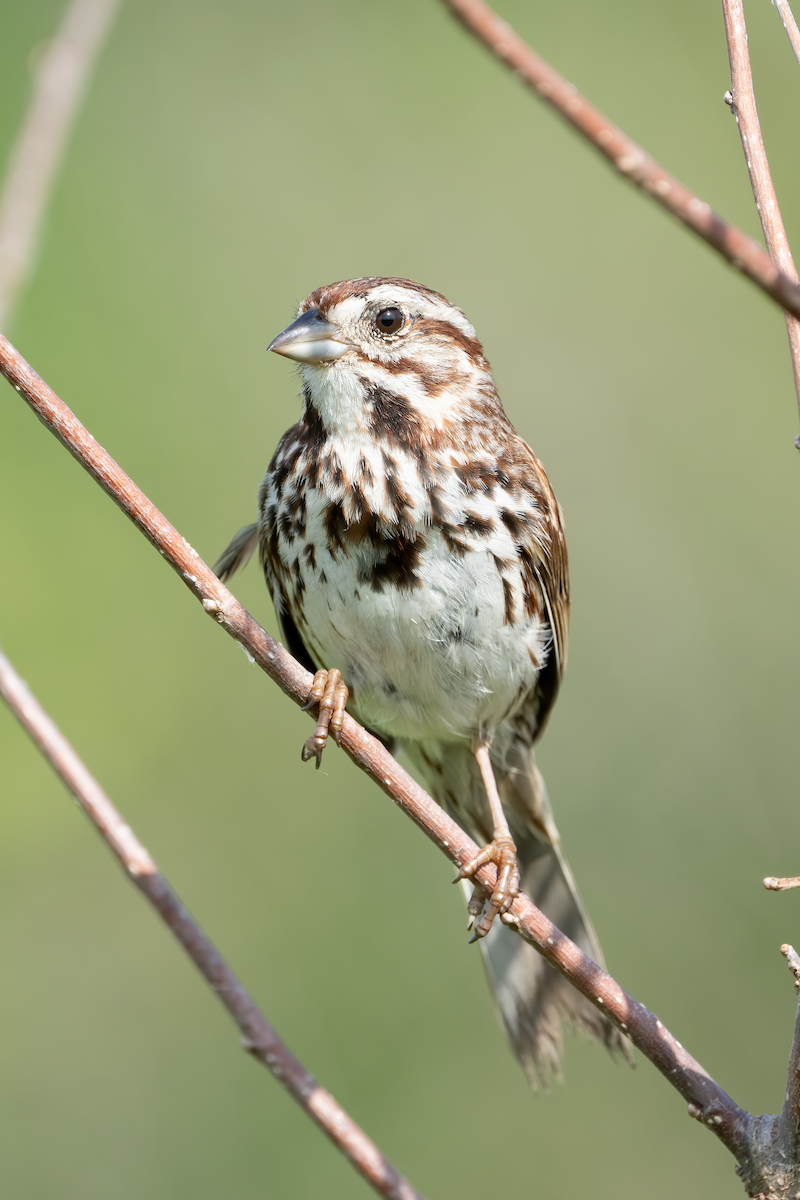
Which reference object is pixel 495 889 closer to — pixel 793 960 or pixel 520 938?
pixel 520 938

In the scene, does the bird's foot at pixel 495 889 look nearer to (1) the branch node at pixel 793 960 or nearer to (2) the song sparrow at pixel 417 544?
(2) the song sparrow at pixel 417 544

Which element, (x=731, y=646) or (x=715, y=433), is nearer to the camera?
(x=731, y=646)

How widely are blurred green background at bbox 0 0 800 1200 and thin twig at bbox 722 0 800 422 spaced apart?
4257mm

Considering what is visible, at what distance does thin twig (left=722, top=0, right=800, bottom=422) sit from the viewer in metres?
2.50

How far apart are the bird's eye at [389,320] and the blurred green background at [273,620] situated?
8.67 feet

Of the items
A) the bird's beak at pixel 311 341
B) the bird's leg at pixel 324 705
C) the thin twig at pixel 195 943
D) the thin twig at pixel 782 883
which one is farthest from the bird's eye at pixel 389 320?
the thin twig at pixel 782 883

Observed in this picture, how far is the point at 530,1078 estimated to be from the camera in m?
4.54

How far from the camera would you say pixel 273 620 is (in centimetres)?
590

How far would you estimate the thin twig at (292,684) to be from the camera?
108 inches

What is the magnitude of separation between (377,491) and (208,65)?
4753 mm

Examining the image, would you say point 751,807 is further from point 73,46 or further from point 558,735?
point 73,46

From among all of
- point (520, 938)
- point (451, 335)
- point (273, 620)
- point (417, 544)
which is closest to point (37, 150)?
point (417, 544)

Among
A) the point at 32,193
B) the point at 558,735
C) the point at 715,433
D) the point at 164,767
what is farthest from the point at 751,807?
the point at 32,193

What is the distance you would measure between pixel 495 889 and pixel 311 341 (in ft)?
5.44
